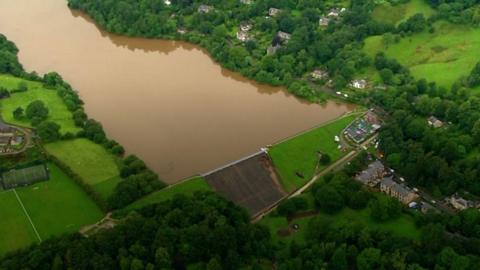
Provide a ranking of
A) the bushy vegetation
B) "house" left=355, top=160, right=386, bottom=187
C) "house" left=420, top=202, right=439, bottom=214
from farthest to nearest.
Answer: "house" left=355, top=160, right=386, bottom=187
"house" left=420, top=202, right=439, bottom=214
the bushy vegetation

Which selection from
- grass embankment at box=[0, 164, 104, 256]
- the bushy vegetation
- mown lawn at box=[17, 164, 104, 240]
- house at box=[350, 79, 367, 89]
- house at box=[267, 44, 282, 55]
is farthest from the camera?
house at box=[267, 44, 282, 55]

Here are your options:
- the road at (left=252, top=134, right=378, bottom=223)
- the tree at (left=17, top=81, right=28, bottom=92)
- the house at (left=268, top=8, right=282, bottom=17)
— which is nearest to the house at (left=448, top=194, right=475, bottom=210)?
the road at (left=252, top=134, right=378, bottom=223)

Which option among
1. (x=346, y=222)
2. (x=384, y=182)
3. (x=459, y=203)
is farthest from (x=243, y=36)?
(x=459, y=203)

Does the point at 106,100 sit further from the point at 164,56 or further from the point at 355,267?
the point at 355,267

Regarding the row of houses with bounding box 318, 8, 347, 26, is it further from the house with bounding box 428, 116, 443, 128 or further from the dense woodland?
the house with bounding box 428, 116, 443, 128

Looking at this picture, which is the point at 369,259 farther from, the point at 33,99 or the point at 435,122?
the point at 33,99

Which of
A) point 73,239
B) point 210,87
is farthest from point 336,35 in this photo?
point 73,239

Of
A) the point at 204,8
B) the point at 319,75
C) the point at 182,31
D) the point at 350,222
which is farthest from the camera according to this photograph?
the point at 204,8
